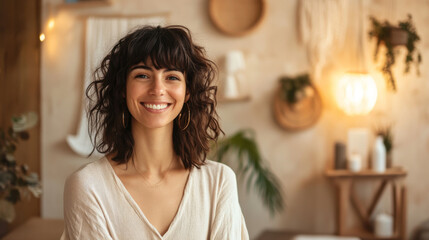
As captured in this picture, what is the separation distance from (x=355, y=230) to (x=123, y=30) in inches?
90.9

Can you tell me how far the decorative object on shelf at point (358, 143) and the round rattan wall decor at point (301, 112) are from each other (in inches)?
11.1

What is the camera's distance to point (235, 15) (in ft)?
13.5

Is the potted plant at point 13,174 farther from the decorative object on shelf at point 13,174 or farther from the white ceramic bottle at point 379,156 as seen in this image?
the white ceramic bottle at point 379,156

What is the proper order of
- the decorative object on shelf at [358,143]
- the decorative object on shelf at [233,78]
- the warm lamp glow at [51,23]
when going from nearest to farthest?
the decorative object on shelf at [358,143] → the decorative object on shelf at [233,78] → the warm lamp glow at [51,23]

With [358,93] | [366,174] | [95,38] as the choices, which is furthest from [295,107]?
[95,38]

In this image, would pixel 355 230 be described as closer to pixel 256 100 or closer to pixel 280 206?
pixel 280 206

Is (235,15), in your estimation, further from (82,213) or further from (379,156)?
(82,213)

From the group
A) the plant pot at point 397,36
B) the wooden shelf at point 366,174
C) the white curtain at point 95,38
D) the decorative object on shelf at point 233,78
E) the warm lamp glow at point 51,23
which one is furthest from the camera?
the warm lamp glow at point 51,23

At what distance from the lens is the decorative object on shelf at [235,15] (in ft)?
13.4

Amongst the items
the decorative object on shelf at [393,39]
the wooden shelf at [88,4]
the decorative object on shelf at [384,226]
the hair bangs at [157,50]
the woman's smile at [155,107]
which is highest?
the wooden shelf at [88,4]

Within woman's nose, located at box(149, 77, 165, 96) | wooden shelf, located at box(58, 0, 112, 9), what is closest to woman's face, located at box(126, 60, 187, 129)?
woman's nose, located at box(149, 77, 165, 96)

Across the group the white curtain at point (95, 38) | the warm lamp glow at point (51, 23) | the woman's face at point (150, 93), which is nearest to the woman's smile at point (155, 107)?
the woman's face at point (150, 93)

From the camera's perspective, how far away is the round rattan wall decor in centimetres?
404

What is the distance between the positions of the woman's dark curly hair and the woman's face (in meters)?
0.02
